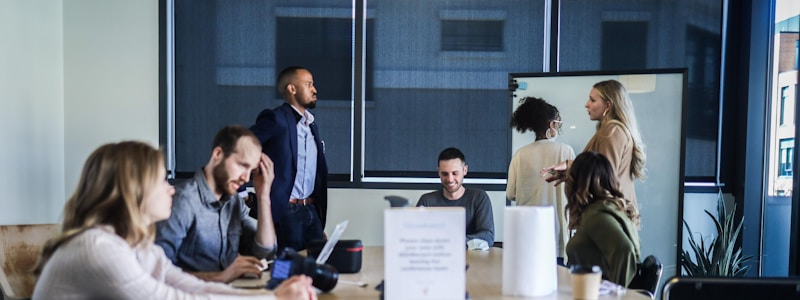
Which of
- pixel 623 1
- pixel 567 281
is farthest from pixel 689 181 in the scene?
pixel 567 281

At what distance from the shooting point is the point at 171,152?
5.27 meters

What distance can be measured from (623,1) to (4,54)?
3.85 metres

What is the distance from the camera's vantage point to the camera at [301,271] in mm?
2057

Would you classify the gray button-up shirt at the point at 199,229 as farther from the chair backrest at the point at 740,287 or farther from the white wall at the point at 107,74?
the white wall at the point at 107,74

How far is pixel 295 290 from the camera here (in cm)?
184

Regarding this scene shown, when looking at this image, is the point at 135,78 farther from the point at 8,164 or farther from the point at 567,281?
the point at 567,281

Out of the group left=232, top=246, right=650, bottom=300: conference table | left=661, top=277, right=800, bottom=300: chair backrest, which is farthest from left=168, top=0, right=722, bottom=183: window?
left=661, top=277, right=800, bottom=300: chair backrest

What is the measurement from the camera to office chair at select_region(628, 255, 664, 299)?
8.59 feet

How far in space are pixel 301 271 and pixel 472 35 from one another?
134 inches

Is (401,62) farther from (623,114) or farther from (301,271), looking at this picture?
(301,271)

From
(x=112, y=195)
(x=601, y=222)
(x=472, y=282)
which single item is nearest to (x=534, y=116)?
(x=601, y=222)

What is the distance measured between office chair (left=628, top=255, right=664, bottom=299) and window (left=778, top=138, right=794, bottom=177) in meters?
2.02

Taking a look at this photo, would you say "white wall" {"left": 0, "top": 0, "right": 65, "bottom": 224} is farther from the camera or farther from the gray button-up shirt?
the camera

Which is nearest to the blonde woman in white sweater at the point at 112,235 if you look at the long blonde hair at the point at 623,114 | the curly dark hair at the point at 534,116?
the long blonde hair at the point at 623,114
